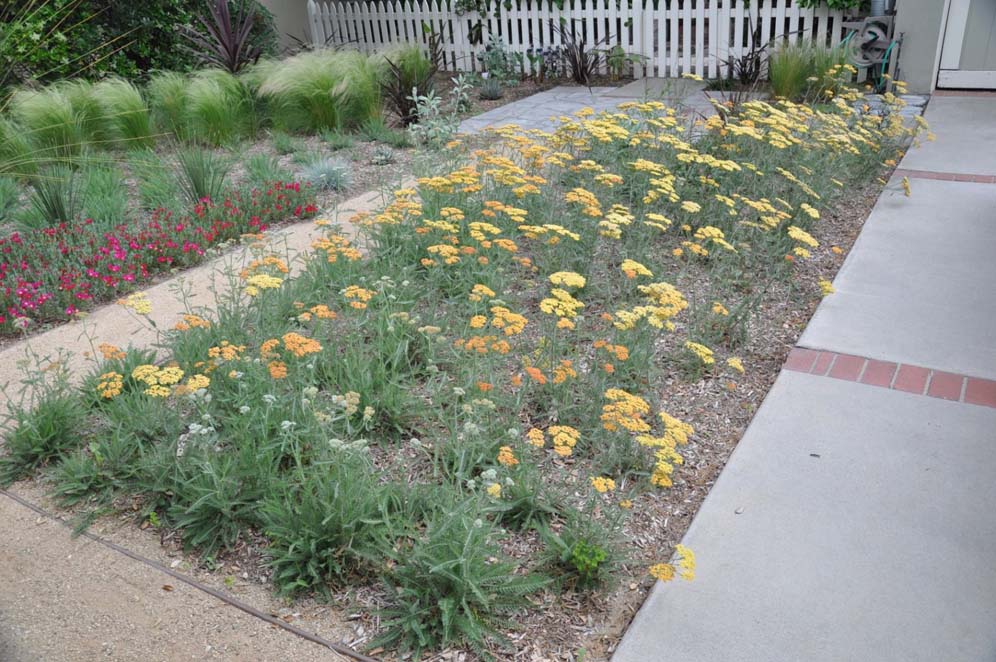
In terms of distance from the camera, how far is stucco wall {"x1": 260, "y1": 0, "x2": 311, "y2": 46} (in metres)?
12.7

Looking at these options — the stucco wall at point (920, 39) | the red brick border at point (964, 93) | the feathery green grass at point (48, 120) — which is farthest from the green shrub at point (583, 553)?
the red brick border at point (964, 93)

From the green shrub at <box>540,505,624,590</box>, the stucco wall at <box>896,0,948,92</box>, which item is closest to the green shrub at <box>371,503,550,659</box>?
the green shrub at <box>540,505,624,590</box>

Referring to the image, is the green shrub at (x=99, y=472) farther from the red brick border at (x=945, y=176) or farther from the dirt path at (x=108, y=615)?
the red brick border at (x=945, y=176)

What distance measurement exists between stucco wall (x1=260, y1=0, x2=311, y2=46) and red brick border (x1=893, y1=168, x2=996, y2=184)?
378 inches

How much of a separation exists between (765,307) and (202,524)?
3.00 m

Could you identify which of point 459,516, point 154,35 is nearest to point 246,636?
point 459,516

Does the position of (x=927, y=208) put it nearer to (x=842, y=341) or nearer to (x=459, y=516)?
(x=842, y=341)

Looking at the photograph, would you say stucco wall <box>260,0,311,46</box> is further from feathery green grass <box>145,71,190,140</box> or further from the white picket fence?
feathery green grass <box>145,71,190,140</box>

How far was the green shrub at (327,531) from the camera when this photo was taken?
2.40 m

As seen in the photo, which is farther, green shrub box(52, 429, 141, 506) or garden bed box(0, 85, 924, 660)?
green shrub box(52, 429, 141, 506)

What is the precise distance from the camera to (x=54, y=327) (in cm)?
409

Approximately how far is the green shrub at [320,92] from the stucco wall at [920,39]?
573cm

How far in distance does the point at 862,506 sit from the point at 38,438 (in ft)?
9.51

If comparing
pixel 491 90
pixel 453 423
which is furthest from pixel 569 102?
pixel 453 423
